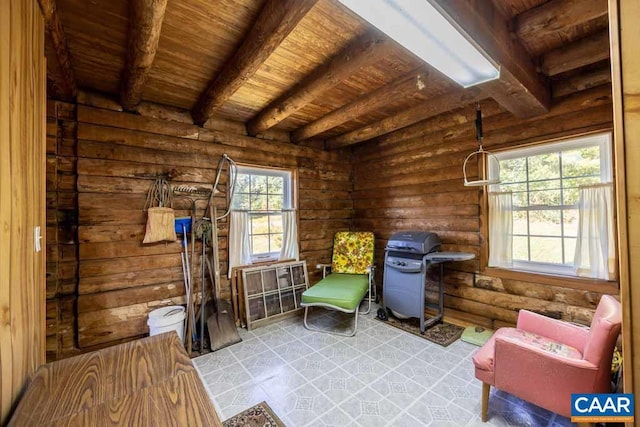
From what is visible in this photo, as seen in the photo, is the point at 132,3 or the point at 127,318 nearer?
the point at 132,3

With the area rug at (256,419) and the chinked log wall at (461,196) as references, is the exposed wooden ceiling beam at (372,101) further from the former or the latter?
the area rug at (256,419)

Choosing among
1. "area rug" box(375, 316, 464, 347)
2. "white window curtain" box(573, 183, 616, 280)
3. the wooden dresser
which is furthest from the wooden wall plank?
"white window curtain" box(573, 183, 616, 280)

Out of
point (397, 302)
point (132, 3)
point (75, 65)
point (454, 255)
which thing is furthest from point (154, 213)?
point (454, 255)

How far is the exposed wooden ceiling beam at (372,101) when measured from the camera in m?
2.31

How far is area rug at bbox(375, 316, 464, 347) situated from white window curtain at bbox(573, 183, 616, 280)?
1335 millimetres

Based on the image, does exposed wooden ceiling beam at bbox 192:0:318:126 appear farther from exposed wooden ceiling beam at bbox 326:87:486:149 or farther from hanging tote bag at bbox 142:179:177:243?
exposed wooden ceiling beam at bbox 326:87:486:149

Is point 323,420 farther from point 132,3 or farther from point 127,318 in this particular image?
point 132,3

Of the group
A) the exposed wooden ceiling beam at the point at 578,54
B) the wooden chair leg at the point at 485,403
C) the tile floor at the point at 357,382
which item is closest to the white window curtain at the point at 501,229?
the tile floor at the point at 357,382

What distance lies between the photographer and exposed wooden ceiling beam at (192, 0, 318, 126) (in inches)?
58.5

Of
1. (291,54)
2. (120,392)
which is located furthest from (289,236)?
(120,392)

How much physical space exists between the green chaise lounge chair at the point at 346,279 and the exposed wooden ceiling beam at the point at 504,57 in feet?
7.79

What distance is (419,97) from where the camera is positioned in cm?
289

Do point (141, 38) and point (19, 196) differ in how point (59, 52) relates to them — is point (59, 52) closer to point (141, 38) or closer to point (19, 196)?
point (141, 38)

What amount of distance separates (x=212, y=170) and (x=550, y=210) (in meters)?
Result: 3.75
